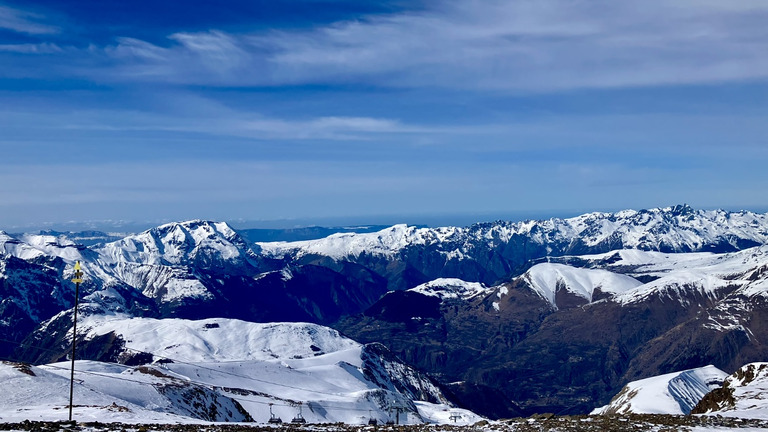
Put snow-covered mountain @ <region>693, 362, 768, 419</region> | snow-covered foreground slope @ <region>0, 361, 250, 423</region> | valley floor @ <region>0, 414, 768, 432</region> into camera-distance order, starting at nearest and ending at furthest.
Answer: valley floor @ <region>0, 414, 768, 432</region>, snow-covered mountain @ <region>693, 362, 768, 419</region>, snow-covered foreground slope @ <region>0, 361, 250, 423</region>

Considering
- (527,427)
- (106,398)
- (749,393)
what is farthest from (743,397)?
(106,398)

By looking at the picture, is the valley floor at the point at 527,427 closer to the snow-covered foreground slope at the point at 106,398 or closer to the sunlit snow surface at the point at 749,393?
the sunlit snow surface at the point at 749,393

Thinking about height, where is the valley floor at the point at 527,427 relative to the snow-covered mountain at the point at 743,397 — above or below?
above

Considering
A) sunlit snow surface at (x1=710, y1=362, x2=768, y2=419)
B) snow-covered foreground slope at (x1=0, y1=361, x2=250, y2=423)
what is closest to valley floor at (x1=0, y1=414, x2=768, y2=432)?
sunlit snow surface at (x1=710, y1=362, x2=768, y2=419)

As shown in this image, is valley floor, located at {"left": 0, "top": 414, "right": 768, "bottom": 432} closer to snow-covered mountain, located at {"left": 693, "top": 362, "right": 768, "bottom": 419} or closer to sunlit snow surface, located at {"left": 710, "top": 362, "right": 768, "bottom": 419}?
sunlit snow surface, located at {"left": 710, "top": 362, "right": 768, "bottom": 419}

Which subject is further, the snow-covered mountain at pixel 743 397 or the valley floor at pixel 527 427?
the snow-covered mountain at pixel 743 397

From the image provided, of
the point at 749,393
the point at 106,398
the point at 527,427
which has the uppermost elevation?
the point at 527,427

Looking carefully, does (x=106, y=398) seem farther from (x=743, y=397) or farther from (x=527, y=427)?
(x=743, y=397)

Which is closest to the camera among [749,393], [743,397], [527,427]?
[527,427]

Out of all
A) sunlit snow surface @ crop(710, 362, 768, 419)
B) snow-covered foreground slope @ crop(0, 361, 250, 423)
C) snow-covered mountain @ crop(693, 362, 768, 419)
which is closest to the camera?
sunlit snow surface @ crop(710, 362, 768, 419)

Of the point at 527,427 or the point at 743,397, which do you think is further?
the point at 743,397

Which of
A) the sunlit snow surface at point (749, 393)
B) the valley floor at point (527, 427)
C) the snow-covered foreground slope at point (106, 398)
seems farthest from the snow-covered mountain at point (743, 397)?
the snow-covered foreground slope at point (106, 398)

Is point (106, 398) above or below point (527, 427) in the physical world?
below

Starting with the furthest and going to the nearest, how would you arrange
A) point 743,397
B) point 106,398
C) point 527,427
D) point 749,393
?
point 106,398, point 749,393, point 743,397, point 527,427
